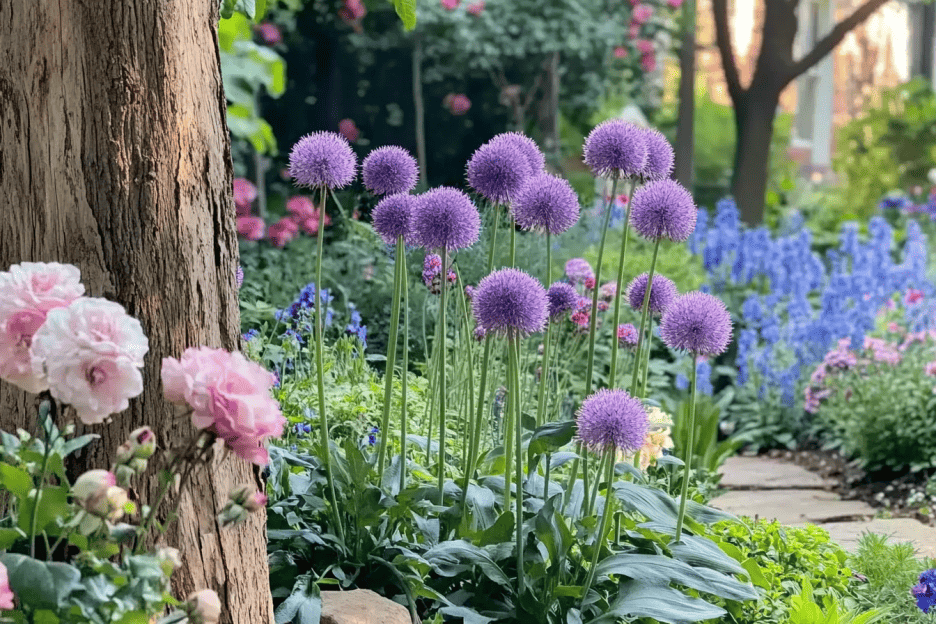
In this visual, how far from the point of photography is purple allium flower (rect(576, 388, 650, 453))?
220cm

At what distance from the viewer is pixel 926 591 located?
2.85 meters

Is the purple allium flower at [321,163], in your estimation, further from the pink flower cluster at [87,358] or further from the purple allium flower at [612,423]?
the pink flower cluster at [87,358]

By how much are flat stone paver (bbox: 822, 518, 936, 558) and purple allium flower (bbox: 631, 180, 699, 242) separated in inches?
74.7

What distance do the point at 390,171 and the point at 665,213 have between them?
670mm

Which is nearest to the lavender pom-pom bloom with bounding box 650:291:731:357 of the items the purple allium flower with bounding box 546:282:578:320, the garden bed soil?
the purple allium flower with bounding box 546:282:578:320

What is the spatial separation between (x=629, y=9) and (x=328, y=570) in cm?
805

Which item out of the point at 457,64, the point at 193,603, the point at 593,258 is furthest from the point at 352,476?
the point at 457,64

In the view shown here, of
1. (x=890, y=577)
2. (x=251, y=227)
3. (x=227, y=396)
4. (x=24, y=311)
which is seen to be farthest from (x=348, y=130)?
(x=227, y=396)

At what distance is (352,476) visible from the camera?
247 centimetres

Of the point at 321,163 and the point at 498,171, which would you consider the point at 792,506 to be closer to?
the point at 498,171

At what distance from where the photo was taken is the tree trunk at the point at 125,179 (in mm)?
1948

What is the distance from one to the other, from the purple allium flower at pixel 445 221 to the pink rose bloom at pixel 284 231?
373 cm

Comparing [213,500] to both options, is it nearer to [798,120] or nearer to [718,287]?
[718,287]

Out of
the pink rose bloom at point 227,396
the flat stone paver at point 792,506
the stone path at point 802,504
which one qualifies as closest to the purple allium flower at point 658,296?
the pink rose bloom at point 227,396
